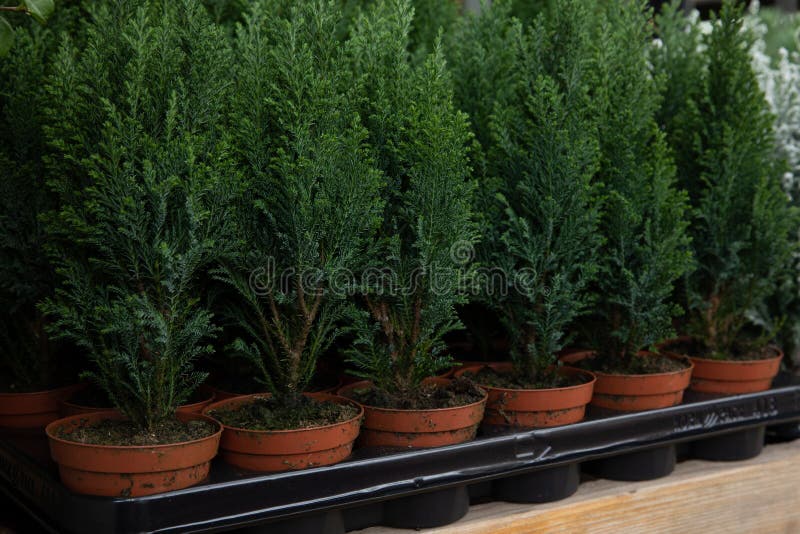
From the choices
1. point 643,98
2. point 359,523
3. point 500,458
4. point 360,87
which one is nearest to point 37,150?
Answer: point 360,87

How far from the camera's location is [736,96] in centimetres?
328

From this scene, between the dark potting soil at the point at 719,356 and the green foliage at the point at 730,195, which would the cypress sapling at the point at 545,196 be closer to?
the green foliage at the point at 730,195

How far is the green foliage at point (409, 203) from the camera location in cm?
250

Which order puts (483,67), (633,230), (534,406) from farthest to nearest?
(483,67), (633,230), (534,406)

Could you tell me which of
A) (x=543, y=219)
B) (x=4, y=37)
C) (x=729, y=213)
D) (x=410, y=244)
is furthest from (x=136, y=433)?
(x=729, y=213)

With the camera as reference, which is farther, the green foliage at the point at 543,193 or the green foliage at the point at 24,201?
the green foliage at the point at 543,193

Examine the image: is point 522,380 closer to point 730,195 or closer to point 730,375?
point 730,375

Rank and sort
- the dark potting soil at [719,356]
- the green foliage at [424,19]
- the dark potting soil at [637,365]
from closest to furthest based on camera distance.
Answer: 1. the dark potting soil at [637,365]
2. the dark potting soil at [719,356]
3. the green foliage at [424,19]

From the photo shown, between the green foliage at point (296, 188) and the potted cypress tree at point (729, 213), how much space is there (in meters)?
1.53

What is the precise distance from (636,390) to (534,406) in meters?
0.47

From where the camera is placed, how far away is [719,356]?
334 cm

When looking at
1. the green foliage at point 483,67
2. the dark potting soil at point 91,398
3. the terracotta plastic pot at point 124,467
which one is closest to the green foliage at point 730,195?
the green foliage at point 483,67

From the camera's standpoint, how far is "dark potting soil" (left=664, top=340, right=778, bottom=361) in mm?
3369

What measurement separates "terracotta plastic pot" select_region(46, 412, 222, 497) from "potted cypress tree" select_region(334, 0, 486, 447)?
2.02 ft
